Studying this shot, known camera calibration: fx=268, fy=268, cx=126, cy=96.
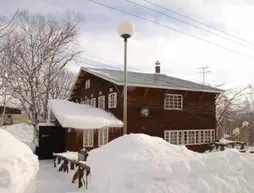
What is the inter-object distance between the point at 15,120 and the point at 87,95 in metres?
29.5

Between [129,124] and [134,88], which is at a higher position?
[134,88]

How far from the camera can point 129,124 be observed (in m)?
17.2

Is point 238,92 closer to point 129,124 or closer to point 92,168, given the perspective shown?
point 129,124

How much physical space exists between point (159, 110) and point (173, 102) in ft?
4.82

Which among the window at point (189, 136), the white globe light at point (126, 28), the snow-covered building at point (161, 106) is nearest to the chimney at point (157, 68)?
the snow-covered building at point (161, 106)

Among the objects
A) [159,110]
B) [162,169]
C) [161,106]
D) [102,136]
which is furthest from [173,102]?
[162,169]

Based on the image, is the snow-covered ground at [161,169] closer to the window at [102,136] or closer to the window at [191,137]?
the window at [102,136]

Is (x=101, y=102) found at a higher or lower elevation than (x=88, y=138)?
higher

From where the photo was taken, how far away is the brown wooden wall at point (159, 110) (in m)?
17.4

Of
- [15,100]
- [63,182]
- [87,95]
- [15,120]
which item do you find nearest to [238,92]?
[87,95]

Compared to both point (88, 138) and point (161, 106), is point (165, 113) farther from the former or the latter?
point (88, 138)

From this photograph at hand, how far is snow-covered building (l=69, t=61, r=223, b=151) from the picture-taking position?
17312mm

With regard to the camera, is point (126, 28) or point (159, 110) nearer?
point (126, 28)

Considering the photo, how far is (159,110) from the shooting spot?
1838 cm
